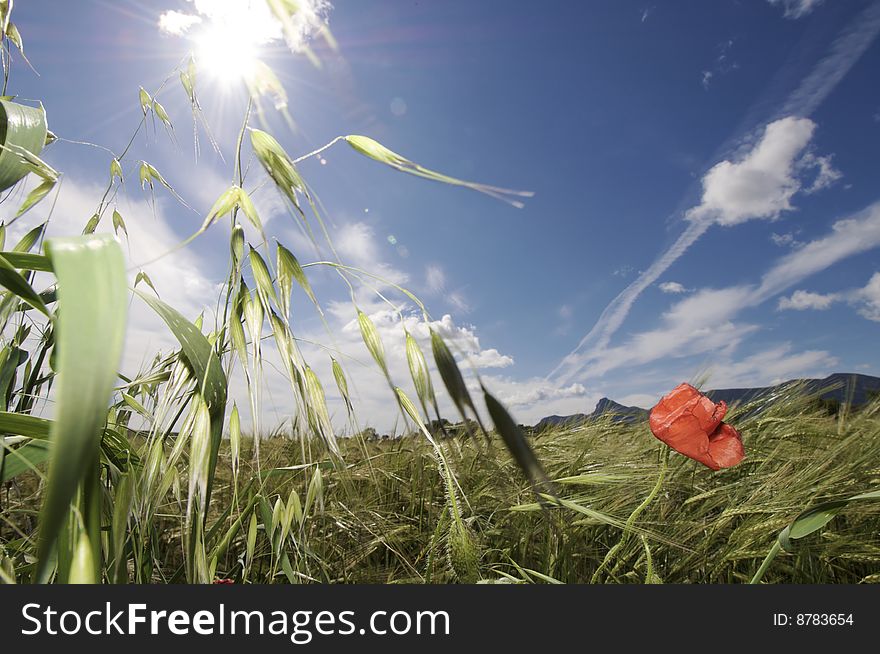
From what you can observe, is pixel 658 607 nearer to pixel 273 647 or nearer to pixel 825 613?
pixel 825 613

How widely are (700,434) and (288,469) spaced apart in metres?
0.62

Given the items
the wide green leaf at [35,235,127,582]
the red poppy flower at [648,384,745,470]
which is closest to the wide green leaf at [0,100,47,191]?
the wide green leaf at [35,235,127,582]

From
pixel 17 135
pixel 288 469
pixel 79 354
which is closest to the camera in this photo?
pixel 79 354

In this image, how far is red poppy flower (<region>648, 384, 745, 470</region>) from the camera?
0.79 meters

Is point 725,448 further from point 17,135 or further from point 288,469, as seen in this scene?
point 17,135

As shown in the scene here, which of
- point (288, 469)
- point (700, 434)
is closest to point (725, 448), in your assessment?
point (700, 434)

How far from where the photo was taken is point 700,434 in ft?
2.60

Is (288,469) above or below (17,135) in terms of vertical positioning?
A: below

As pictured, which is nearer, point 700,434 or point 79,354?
point 79,354

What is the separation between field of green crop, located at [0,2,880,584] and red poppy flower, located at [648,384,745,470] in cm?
7

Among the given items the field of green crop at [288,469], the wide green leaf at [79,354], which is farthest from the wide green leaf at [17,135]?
the wide green leaf at [79,354]

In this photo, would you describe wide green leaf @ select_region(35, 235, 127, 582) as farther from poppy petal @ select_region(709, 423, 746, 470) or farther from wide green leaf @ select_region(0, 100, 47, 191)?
poppy petal @ select_region(709, 423, 746, 470)

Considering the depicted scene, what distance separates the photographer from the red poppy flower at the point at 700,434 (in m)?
0.79

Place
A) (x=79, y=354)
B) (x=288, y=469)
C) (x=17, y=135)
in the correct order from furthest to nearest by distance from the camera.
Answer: (x=288, y=469) < (x=17, y=135) < (x=79, y=354)
